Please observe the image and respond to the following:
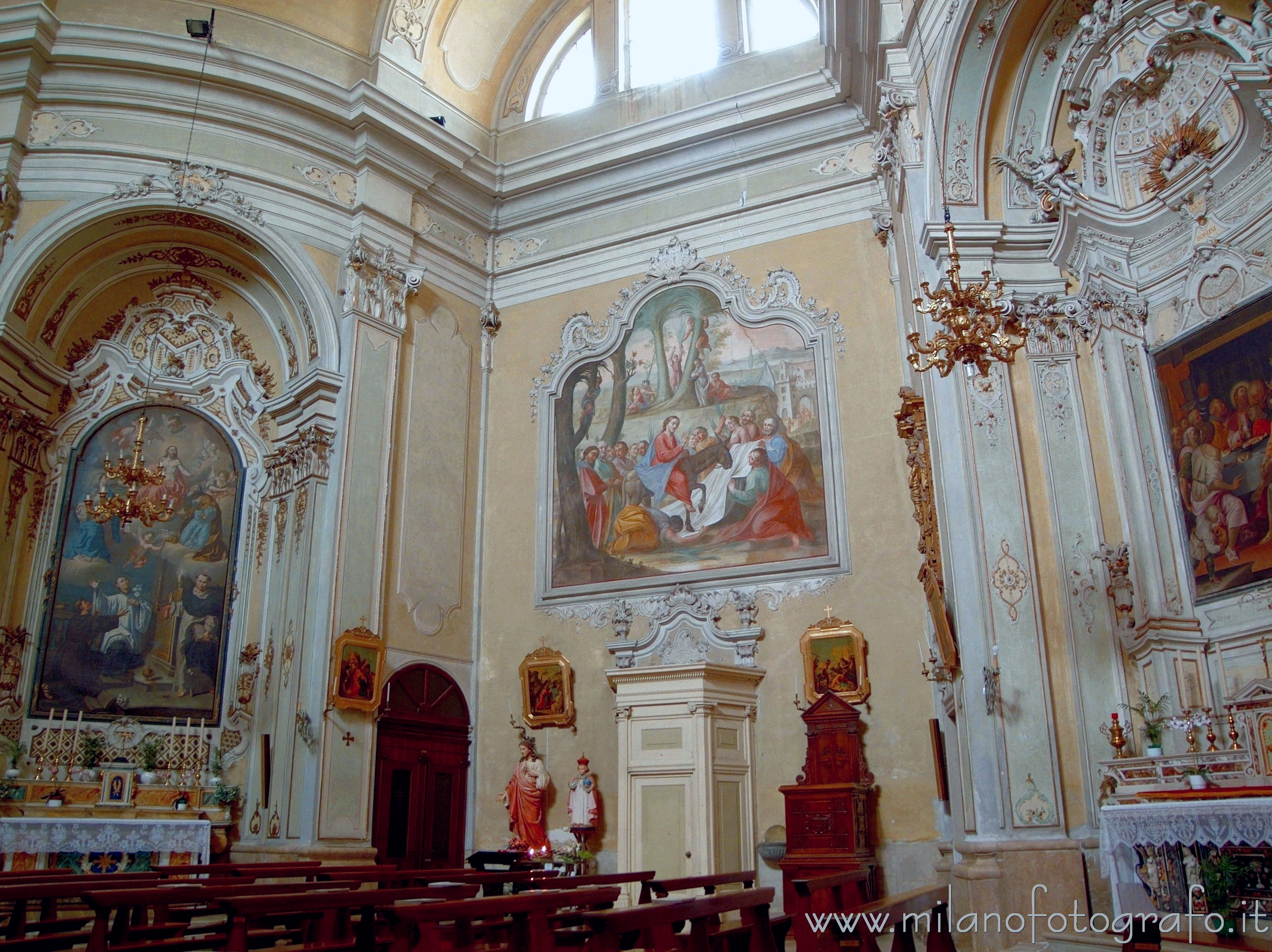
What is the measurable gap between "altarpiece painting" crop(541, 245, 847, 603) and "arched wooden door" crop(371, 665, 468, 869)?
1.77m

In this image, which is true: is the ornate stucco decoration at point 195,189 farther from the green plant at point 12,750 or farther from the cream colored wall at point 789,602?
the green plant at point 12,750

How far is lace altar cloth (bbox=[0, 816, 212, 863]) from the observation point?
9.23 meters

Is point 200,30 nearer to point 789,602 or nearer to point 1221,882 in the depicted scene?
point 789,602

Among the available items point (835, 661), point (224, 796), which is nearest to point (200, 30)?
point (224, 796)

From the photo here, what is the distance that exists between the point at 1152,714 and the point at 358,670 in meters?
7.76

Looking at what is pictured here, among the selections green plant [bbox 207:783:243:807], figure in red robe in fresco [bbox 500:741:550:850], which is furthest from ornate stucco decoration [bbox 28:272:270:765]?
figure in red robe in fresco [bbox 500:741:550:850]

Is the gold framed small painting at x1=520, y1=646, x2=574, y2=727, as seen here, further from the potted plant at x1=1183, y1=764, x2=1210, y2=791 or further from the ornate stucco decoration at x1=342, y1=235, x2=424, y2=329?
the potted plant at x1=1183, y1=764, x2=1210, y2=791

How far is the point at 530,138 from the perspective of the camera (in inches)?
598

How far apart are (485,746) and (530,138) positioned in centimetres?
854

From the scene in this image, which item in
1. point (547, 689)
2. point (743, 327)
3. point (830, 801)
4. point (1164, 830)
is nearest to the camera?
point (1164, 830)

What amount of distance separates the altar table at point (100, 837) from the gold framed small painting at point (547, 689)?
3.68 metres

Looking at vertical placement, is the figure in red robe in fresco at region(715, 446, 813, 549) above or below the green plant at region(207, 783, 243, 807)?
above

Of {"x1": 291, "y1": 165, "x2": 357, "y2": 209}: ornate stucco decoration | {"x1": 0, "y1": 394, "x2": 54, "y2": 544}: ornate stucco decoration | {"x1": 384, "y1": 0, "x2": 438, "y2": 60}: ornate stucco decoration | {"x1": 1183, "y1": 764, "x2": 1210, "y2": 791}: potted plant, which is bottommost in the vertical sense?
{"x1": 1183, "y1": 764, "x2": 1210, "y2": 791}: potted plant

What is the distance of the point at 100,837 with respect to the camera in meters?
9.59
